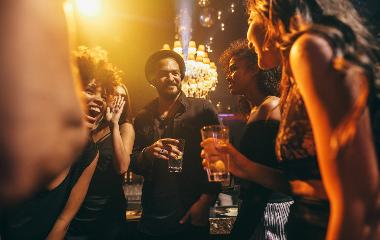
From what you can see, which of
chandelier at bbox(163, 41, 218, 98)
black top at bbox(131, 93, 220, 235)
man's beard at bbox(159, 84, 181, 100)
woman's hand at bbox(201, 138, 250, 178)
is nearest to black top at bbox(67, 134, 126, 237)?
black top at bbox(131, 93, 220, 235)

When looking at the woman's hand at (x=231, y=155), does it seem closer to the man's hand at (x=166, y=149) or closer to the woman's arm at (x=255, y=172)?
the woman's arm at (x=255, y=172)

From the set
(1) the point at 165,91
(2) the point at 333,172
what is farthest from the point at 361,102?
(1) the point at 165,91

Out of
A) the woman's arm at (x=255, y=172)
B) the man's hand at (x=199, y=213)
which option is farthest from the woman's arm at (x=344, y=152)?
the man's hand at (x=199, y=213)

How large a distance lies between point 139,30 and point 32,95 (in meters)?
15.3

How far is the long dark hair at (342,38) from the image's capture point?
3.67 feet

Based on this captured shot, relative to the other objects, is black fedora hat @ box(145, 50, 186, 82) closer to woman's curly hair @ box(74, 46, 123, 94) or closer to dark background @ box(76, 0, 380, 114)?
woman's curly hair @ box(74, 46, 123, 94)

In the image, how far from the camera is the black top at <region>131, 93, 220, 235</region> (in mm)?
3600

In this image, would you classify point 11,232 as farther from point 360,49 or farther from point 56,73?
point 360,49

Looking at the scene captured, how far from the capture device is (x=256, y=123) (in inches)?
118

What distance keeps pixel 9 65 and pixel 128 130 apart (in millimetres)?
3117

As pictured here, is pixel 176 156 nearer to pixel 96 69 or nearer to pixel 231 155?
pixel 231 155

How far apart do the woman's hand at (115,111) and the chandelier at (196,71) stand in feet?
24.5

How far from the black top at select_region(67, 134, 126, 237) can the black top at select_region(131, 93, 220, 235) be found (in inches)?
16.7

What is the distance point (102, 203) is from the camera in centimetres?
311
